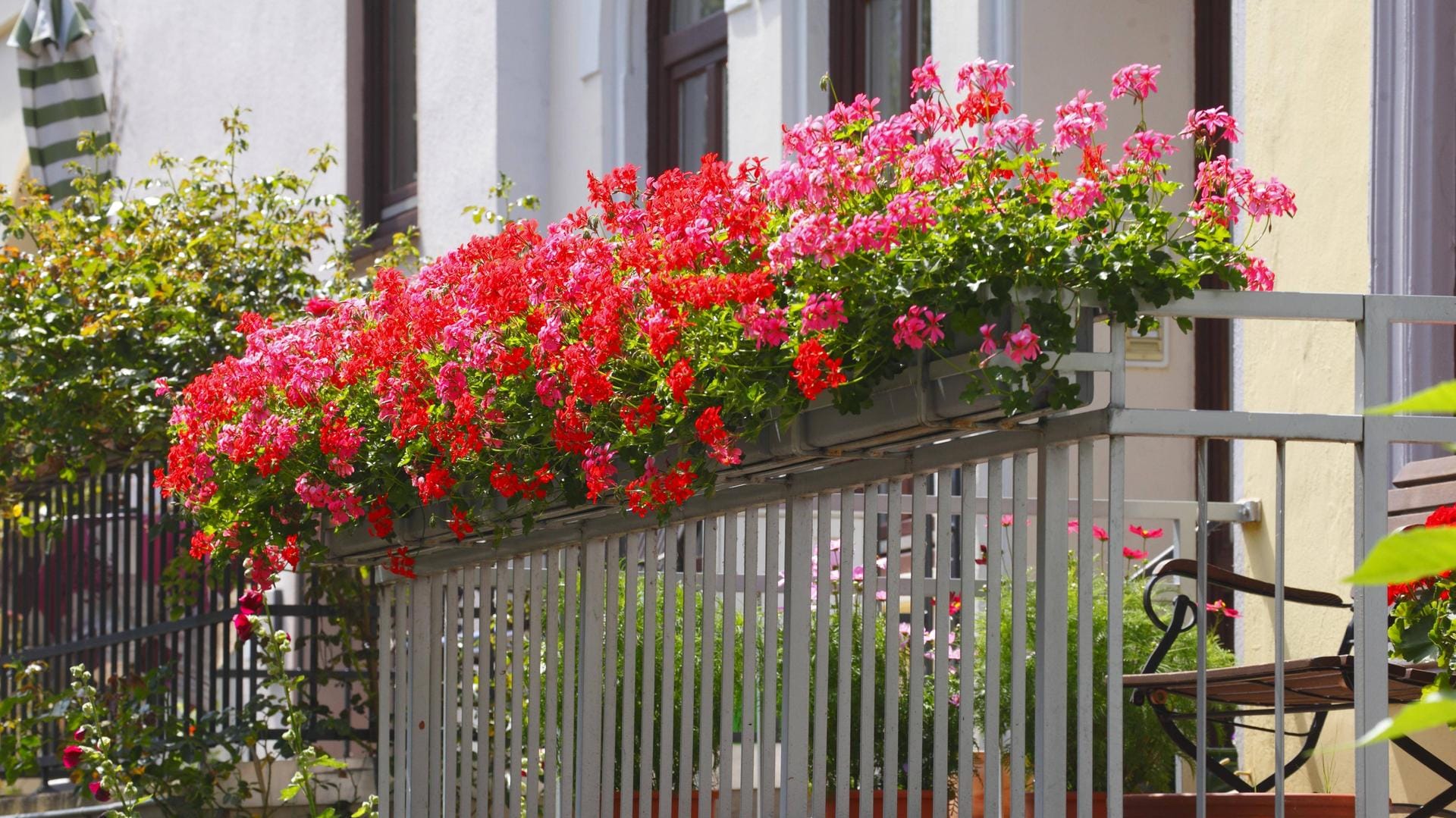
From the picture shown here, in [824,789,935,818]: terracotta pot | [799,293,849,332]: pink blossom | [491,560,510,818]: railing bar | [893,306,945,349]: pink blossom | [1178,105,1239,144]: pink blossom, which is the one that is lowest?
[824,789,935,818]: terracotta pot

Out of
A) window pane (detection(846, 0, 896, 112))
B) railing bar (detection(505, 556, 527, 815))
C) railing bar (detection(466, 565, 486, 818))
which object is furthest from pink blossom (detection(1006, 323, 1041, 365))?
window pane (detection(846, 0, 896, 112))

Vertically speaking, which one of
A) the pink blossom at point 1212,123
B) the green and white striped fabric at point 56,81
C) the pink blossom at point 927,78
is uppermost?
the green and white striped fabric at point 56,81

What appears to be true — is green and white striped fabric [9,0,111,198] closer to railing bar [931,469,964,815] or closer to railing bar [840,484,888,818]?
railing bar [840,484,888,818]

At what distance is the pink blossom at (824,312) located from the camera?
2906 millimetres

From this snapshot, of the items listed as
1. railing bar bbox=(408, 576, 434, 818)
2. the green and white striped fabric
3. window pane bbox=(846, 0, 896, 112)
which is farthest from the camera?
the green and white striped fabric

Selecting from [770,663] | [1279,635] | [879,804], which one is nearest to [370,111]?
[879,804]

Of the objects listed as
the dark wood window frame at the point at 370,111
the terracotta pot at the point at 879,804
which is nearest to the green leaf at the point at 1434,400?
the terracotta pot at the point at 879,804

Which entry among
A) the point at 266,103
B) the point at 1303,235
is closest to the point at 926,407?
the point at 1303,235

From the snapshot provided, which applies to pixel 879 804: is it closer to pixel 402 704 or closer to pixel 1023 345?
pixel 402 704

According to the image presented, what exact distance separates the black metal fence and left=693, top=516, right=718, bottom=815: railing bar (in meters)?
3.77

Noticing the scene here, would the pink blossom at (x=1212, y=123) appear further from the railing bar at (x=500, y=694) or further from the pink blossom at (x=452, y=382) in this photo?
the railing bar at (x=500, y=694)

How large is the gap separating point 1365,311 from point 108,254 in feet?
19.7

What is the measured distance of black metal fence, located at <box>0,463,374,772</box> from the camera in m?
7.65

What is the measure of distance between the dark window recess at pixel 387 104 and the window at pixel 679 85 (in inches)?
107
